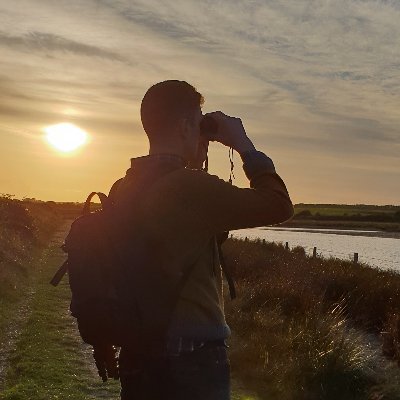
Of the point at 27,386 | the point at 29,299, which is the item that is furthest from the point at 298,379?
the point at 29,299

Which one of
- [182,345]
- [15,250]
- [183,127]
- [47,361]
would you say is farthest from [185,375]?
[15,250]

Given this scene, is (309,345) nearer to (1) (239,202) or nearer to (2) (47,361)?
(2) (47,361)

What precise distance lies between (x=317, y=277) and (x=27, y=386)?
11063 millimetres

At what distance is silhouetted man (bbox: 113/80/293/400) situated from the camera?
7.70 feet

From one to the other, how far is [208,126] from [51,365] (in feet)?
21.4

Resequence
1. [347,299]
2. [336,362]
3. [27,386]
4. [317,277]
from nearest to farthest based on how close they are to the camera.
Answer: [27,386] → [336,362] → [347,299] → [317,277]

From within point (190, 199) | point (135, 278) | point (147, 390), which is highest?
point (190, 199)

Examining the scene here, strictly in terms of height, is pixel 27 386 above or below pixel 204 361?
below

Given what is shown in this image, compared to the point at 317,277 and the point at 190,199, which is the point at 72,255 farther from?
the point at 317,277

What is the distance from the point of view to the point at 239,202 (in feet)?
7.75

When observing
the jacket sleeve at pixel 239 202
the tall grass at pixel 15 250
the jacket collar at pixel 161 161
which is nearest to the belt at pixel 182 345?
the jacket sleeve at pixel 239 202

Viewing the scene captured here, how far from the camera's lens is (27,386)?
23.8ft

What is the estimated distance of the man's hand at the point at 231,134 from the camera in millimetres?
2613

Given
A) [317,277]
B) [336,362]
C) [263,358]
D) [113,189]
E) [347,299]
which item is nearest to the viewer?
[113,189]
